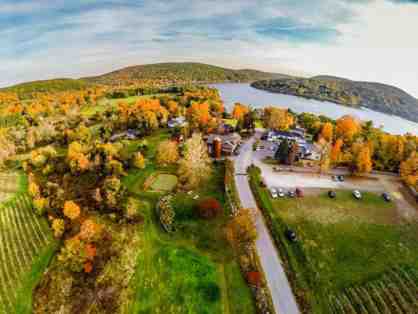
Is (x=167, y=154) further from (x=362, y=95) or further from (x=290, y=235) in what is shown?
(x=362, y=95)

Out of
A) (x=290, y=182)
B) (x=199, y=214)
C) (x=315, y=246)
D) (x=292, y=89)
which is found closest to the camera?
(x=315, y=246)

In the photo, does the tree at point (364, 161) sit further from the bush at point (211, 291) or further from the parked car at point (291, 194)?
the bush at point (211, 291)

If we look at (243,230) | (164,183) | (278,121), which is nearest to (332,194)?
(243,230)

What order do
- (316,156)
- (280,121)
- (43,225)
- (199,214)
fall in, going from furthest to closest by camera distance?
(280,121) → (316,156) → (43,225) → (199,214)

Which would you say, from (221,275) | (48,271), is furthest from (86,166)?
(221,275)

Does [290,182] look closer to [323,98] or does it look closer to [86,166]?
[86,166]

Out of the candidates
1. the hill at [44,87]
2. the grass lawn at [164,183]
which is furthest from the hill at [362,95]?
the hill at [44,87]

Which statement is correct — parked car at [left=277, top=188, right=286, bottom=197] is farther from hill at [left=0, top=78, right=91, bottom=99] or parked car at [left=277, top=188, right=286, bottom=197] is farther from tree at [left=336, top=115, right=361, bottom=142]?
hill at [left=0, top=78, right=91, bottom=99]

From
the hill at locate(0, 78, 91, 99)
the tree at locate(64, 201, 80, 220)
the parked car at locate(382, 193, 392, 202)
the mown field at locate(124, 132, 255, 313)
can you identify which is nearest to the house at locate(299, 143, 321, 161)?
the parked car at locate(382, 193, 392, 202)
